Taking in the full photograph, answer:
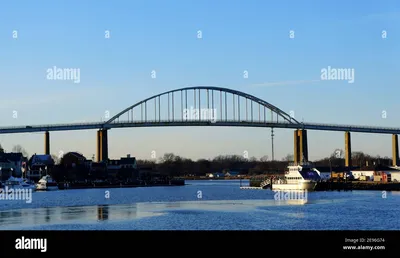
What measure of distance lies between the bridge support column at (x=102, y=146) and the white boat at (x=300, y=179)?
4626 cm

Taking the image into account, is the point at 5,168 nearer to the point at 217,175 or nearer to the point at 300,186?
the point at 300,186

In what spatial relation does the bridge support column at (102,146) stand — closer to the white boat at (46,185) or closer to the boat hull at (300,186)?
the white boat at (46,185)

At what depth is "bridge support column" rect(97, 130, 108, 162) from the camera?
115 m

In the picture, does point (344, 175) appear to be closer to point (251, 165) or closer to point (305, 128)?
point (305, 128)

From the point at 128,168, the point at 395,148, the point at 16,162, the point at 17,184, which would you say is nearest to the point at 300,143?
the point at 395,148

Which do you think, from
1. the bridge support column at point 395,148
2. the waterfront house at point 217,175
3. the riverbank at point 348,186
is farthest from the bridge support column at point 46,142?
the waterfront house at point 217,175

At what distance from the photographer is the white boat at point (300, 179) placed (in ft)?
238

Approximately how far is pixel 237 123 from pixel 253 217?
89.0 metres

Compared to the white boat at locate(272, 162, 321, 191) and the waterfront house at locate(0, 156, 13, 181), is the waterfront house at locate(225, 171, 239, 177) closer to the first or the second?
the waterfront house at locate(0, 156, 13, 181)

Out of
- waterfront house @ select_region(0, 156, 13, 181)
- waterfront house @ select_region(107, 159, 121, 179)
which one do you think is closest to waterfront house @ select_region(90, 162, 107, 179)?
waterfront house @ select_region(107, 159, 121, 179)

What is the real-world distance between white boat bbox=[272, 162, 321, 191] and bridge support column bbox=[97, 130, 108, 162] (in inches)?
1821

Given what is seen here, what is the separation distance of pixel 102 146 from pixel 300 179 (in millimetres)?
50927
